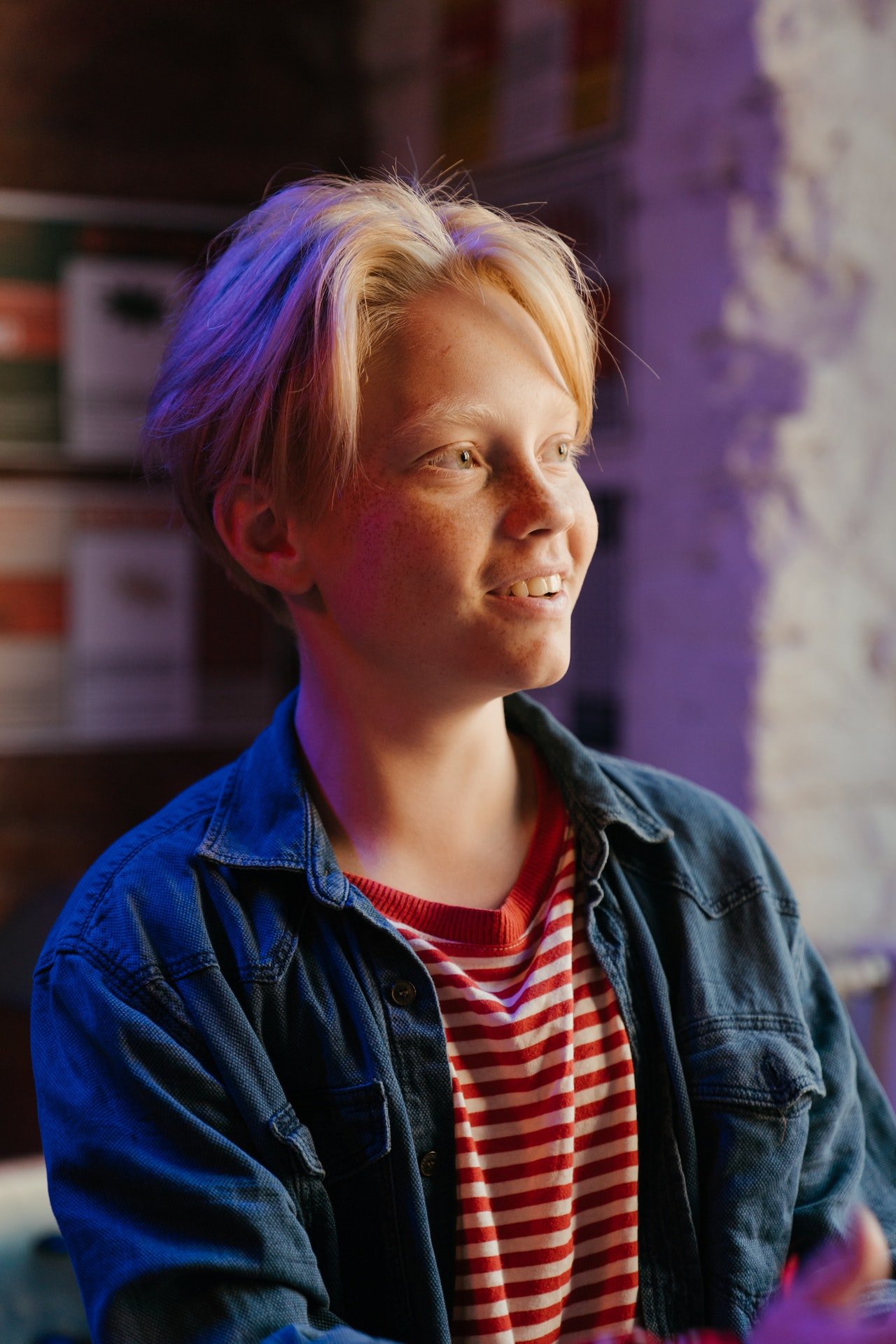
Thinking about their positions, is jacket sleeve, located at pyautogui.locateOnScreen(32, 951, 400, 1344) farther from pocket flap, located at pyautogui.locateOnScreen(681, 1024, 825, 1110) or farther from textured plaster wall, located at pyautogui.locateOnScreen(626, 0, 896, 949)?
textured plaster wall, located at pyautogui.locateOnScreen(626, 0, 896, 949)

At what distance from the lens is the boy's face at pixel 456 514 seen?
3.14 ft

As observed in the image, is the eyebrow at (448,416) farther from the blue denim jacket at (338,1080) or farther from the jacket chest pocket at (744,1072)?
the jacket chest pocket at (744,1072)

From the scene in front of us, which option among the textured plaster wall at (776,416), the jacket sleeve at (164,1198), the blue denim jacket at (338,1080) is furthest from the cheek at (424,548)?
the textured plaster wall at (776,416)

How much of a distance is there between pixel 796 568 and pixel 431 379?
1176 millimetres

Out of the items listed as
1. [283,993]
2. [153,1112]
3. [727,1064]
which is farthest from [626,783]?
[153,1112]

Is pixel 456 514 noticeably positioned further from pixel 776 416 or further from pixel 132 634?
pixel 132 634

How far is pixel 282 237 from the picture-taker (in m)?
1.02

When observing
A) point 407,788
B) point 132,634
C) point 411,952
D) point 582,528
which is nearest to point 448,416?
point 582,528

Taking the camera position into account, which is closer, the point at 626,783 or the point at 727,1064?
the point at 727,1064

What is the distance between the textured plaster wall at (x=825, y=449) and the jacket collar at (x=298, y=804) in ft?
3.01

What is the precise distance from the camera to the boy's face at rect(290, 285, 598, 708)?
3.14 feet

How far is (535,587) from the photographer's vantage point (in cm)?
97

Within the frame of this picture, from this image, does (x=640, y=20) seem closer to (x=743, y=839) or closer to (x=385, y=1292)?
(x=743, y=839)

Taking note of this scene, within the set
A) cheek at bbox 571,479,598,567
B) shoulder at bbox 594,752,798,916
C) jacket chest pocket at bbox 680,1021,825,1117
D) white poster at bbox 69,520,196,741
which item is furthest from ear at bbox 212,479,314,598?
white poster at bbox 69,520,196,741
